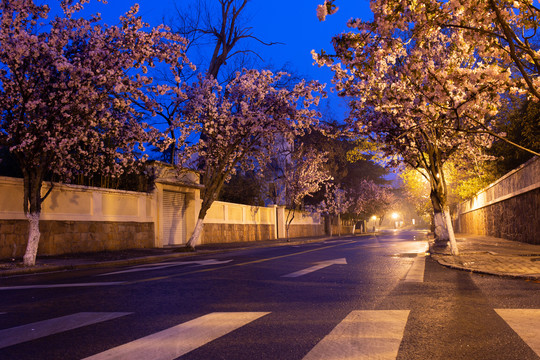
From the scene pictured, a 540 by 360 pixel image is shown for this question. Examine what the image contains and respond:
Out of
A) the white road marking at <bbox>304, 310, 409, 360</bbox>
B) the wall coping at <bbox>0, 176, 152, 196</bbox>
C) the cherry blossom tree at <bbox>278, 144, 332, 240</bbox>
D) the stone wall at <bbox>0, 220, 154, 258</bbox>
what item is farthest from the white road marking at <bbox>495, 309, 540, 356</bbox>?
the cherry blossom tree at <bbox>278, 144, 332, 240</bbox>

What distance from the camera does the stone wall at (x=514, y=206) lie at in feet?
60.2

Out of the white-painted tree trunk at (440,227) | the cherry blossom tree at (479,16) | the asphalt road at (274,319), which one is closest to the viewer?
the asphalt road at (274,319)

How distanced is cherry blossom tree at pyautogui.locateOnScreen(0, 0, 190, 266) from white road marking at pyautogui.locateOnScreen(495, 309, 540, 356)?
39.0ft

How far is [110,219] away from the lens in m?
20.2

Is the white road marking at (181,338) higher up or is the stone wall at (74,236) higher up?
the stone wall at (74,236)

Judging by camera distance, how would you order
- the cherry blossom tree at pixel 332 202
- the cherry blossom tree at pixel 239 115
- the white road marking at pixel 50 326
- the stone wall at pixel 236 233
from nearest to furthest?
the white road marking at pixel 50 326 < the cherry blossom tree at pixel 239 115 < the stone wall at pixel 236 233 < the cherry blossom tree at pixel 332 202

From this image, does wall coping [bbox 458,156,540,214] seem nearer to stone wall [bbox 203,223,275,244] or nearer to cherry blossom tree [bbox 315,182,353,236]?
cherry blossom tree [bbox 315,182,353,236]

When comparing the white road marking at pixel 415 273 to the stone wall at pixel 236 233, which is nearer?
the white road marking at pixel 415 273

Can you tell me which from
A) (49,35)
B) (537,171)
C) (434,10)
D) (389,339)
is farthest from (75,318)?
(537,171)

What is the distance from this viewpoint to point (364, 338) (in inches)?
172

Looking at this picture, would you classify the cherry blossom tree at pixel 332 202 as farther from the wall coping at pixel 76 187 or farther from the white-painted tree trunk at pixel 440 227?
the wall coping at pixel 76 187

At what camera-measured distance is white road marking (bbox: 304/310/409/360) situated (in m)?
3.84

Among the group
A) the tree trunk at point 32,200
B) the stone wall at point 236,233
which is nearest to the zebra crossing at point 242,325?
the tree trunk at point 32,200

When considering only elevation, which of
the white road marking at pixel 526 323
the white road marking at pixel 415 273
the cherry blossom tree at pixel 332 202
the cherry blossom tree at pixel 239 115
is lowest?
the white road marking at pixel 415 273
